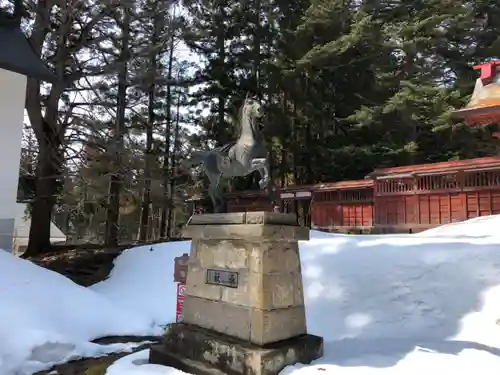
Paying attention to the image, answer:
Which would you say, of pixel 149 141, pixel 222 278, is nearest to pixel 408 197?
pixel 149 141

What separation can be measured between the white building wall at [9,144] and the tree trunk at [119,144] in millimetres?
2545

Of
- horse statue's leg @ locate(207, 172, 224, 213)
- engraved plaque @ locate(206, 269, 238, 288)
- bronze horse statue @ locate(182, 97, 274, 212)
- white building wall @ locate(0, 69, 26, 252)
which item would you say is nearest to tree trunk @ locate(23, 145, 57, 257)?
white building wall @ locate(0, 69, 26, 252)

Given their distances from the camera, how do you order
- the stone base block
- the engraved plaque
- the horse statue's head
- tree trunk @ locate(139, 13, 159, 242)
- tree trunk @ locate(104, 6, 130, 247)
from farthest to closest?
1. tree trunk @ locate(139, 13, 159, 242)
2. tree trunk @ locate(104, 6, 130, 247)
3. the horse statue's head
4. the engraved plaque
5. the stone base block

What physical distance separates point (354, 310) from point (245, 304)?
3.35 m

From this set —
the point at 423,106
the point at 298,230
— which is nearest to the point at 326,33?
the point at 423,106

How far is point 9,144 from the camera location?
1016 cm

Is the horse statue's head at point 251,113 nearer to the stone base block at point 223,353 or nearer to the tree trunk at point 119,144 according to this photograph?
the stone base block at point 223,353

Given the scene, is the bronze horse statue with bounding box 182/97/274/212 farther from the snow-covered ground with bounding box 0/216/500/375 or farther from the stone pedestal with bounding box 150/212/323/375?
the snow-covered ground with bounding box 0/216/500/375

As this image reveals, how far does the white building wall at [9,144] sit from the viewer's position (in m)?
9.96

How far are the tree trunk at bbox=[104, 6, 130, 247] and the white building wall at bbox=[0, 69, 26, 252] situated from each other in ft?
8.35

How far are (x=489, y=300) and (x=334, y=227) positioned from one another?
10511mm

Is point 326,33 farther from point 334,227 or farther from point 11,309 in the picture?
point 11,309

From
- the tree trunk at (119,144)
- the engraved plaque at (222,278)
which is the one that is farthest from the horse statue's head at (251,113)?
the tree trunk at (119,144)

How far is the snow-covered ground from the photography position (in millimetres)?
5105
